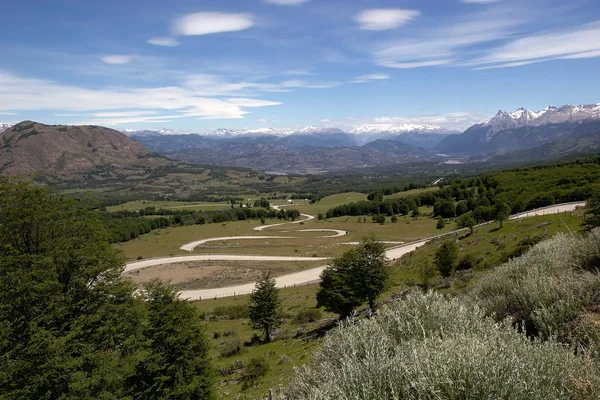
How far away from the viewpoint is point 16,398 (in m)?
12.5

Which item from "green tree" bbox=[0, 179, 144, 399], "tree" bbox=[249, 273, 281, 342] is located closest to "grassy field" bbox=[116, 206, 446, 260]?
"tree" bbox=[249, 273, 281, 342]

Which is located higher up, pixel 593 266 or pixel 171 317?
pixel 593 266

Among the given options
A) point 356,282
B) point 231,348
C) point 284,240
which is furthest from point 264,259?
point 356,282

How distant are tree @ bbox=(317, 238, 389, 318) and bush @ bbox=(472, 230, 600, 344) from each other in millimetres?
16405

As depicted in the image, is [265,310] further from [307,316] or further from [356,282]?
[356,282]

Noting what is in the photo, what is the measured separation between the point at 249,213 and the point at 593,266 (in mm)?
159380

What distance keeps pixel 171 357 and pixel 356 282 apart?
1813 cm

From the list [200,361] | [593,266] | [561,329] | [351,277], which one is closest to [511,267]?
[593,266]

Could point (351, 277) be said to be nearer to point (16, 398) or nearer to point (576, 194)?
point (16, 398)

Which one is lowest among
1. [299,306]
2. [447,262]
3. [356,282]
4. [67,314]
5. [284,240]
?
[284,240]

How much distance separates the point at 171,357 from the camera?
1722cm

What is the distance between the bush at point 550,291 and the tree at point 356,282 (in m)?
16.4

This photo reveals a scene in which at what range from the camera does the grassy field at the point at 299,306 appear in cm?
2266

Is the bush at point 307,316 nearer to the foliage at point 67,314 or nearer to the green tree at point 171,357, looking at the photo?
the green tree at point 171,357
